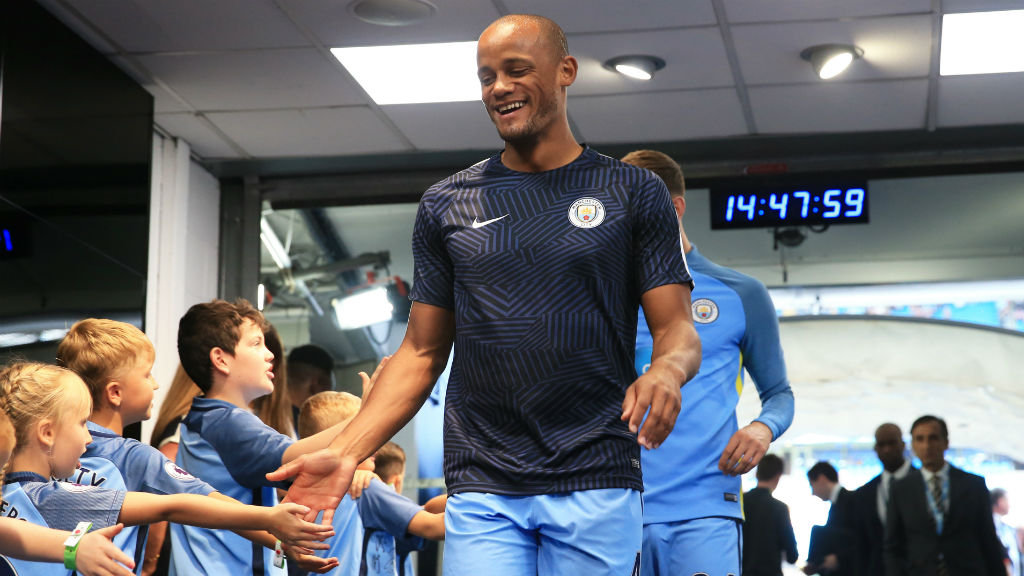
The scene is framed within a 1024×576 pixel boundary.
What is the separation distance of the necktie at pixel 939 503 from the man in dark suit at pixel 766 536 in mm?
765

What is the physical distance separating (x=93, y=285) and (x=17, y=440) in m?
2.97

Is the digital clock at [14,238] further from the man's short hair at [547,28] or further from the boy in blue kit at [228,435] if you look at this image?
the man's short hair at [547,28]

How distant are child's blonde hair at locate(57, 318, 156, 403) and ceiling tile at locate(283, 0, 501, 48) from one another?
2343mm

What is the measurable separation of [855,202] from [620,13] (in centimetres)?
260

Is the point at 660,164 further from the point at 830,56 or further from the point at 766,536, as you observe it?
the point at 766,536

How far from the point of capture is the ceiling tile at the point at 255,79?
244 inches

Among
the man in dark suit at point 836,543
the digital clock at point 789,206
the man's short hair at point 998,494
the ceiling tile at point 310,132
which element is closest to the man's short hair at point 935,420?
the man in dark suit at point 836,543

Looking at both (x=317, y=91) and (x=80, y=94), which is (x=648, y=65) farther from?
(x=80, y=94)

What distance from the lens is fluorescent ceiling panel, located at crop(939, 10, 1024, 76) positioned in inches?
225

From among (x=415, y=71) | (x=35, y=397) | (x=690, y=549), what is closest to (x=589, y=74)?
(x=415, y=71)

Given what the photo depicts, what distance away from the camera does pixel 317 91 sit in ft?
21.8

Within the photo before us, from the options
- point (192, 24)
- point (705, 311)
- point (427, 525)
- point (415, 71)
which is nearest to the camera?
point (705, 311)

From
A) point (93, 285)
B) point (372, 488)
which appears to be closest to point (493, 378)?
point (372, 488)

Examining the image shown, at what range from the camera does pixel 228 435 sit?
11.1 feet
